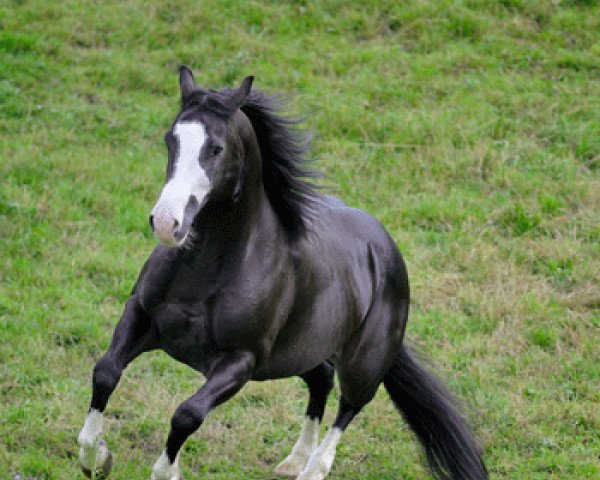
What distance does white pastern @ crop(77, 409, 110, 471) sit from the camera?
474 cm

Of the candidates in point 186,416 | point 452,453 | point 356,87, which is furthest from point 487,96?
point 186,416

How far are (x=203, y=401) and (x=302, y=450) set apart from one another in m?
1.61

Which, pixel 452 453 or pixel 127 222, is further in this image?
pixel 127 222

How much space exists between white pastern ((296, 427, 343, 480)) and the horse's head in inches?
69.2

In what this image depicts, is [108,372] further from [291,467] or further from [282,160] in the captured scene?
[291,467]

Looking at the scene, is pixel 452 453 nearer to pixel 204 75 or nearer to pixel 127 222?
pixel 127 222

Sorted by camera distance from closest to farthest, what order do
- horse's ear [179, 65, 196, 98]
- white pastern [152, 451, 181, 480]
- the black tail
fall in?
horse's ear [179, 65, 196, 98], white pastern [152, 451, 181, 480], the black tail

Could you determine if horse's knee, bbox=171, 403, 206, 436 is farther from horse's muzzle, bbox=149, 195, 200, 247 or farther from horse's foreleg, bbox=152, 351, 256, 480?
horse's muzzle, bbox=149, 195, 200, 247

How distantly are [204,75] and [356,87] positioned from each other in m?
1.50

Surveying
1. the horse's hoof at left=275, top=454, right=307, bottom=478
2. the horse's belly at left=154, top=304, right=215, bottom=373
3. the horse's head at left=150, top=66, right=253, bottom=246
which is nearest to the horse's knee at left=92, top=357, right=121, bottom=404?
the horse's belly at left=154, top=304, right=215, bottom=373

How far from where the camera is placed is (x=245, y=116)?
4.69 metres

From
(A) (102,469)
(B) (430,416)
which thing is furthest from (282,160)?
(B) (430,416)

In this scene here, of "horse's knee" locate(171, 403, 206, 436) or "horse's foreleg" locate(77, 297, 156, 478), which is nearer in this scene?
"horse's knee" locate(171, 403, 206, 436)

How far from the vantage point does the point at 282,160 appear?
16.2ft
